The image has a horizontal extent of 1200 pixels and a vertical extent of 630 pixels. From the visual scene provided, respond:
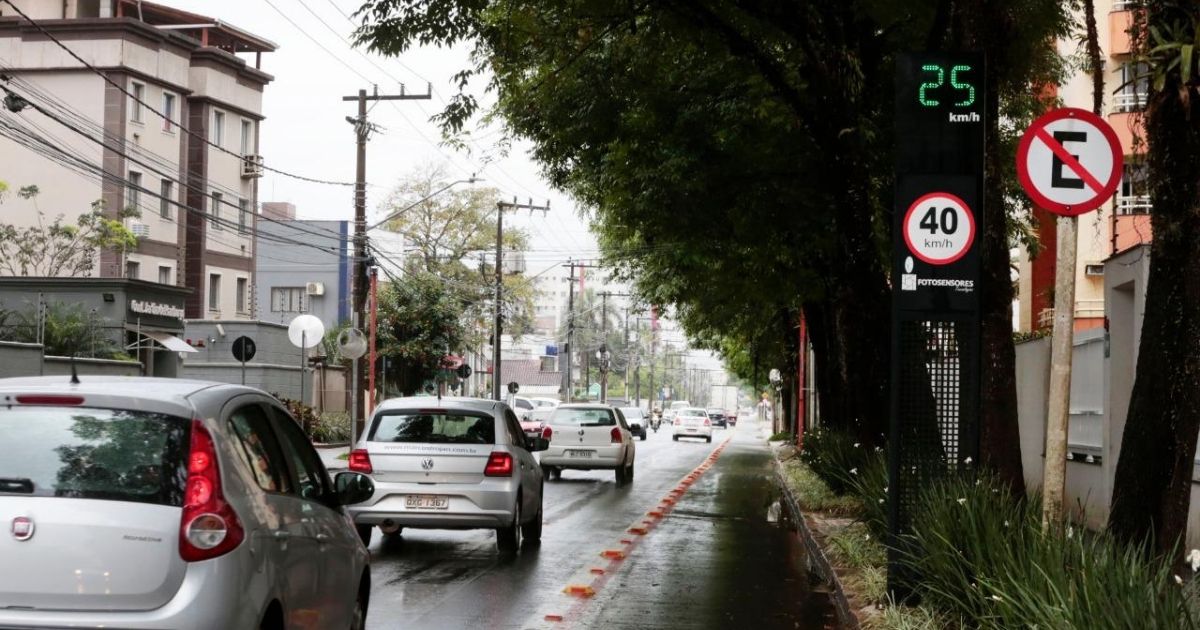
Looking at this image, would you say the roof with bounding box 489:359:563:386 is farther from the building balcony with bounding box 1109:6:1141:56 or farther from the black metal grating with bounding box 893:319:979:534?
the black metal grating with bounding box 893:319:979:534

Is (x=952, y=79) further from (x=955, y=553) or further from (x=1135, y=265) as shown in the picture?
(x=1135, y=265)

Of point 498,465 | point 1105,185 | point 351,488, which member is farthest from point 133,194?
point 1105,185

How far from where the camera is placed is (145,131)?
2040 inches

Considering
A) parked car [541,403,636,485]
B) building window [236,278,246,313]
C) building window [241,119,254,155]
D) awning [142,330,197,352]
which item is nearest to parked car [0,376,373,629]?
parked car [541,403,636,485]

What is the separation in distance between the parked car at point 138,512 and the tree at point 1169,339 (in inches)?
189

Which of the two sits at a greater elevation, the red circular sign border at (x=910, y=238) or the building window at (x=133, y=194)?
the building window at (x=133, y=194)

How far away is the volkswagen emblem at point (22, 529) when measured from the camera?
512cm

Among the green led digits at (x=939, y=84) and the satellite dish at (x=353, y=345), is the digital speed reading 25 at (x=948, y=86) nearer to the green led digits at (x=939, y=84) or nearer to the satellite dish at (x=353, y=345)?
the green led digits at (x=939, y=84)

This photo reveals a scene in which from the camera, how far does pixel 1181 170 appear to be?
8.14 m

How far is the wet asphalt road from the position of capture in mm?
10445

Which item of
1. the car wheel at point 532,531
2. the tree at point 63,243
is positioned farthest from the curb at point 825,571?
the tree at point 63,243

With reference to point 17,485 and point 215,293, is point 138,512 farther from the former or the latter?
point 215,293

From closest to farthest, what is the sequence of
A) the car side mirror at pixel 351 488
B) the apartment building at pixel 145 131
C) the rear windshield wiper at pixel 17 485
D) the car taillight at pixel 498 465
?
the rear windshield wiper at pixel 17 485 < the car side mirror at pixel 351 488 < the car taillight at pixel 498 465 < the apartment building at pixel 145 131

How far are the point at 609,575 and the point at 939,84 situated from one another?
5579 millimetres
